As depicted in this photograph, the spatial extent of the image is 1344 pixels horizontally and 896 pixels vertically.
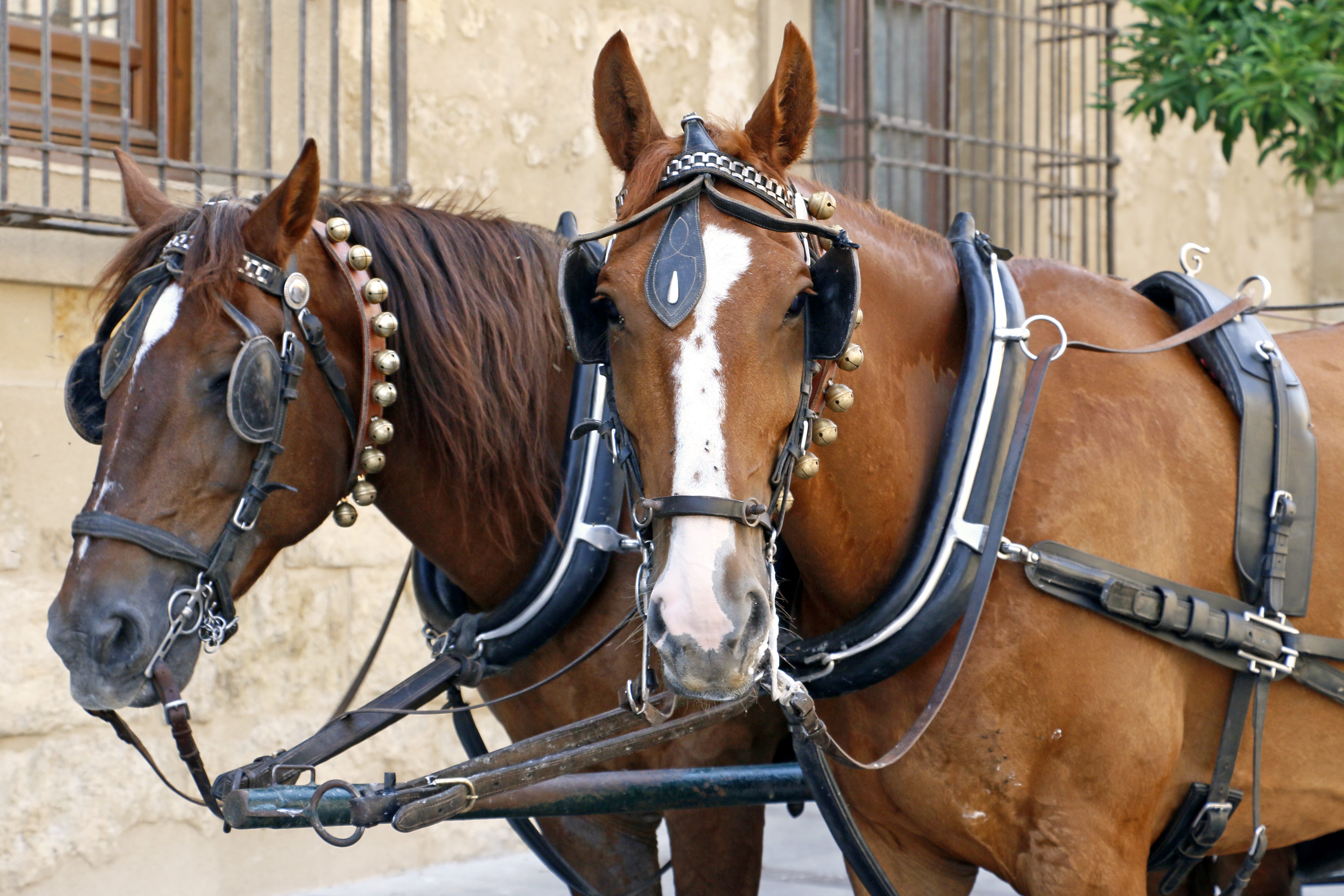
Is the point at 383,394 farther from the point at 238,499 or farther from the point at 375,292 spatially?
the point at 238,499

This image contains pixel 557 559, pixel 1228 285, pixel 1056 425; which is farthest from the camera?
pixel 1228 285

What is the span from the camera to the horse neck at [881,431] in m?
1.72

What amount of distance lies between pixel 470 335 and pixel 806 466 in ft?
2.82

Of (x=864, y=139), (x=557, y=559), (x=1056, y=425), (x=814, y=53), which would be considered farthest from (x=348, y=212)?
(x=814, y=53)

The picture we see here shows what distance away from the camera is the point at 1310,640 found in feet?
6.07

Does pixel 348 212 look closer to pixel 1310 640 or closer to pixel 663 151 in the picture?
pixel 663 151

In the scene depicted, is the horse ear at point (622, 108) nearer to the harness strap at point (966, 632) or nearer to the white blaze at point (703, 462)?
the white blaze at point (703, 462)

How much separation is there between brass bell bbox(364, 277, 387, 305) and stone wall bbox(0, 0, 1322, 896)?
413 millimetres

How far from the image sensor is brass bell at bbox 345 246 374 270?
2.16m

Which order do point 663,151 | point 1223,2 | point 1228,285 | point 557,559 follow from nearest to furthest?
1. point 663,151
2. point 557,559
3. point 1223,2
4. point 1228,285

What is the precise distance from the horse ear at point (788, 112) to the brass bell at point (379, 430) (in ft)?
2.60

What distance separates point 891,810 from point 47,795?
Result: 229cm

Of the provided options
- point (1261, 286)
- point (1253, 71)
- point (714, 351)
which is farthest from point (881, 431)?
point (1253, 71)

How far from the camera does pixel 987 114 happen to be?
18.6ft
